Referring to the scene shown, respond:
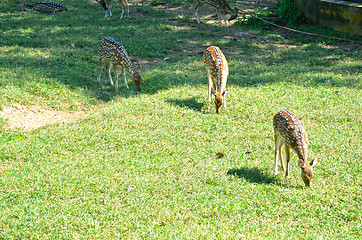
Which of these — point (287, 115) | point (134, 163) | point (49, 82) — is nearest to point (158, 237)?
point (134, 163)

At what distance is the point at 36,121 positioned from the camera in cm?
869

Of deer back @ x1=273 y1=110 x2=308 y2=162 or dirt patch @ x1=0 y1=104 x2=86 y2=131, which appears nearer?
deer back @ x1=273 y1=110 x2=308 y2=162

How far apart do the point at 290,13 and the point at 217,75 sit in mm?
9302

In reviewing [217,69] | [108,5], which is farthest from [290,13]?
[217,69]

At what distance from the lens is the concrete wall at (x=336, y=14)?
13336 millimetres

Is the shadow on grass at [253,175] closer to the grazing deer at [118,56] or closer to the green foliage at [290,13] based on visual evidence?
the grazing deer at [118,56]

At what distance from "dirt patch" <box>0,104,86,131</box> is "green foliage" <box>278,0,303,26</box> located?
35.2 feet

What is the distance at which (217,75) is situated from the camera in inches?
351

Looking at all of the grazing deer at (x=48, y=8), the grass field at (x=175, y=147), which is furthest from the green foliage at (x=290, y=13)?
the grazing deer at (x=48, y=8)

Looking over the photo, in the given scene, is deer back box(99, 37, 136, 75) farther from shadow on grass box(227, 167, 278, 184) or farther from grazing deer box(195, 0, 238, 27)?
grazing deer box(195, 0, 238, 27)

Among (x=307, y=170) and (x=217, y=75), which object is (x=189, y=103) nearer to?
(x=217, y=75)

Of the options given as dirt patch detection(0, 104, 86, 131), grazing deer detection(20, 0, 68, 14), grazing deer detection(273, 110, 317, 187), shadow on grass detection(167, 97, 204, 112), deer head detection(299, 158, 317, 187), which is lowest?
dirt patch detection(0, 104, 86, 131)

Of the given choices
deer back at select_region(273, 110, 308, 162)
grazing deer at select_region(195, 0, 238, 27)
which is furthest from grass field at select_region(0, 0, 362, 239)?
grazing deer at select_region(195, 0, 238, 27)

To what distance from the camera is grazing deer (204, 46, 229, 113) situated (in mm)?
8688
